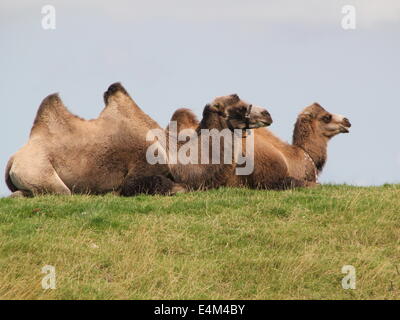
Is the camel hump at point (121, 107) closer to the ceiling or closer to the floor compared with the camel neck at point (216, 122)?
closer to the ceiling

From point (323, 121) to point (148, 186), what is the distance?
4360 mm

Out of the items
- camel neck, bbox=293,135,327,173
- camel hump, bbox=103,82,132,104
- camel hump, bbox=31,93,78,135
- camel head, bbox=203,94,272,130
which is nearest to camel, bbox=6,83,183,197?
camel hump, bbox=31,93,78,135

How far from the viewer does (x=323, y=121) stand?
17.6 meters

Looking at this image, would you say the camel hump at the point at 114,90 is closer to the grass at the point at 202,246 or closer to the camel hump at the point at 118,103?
the camel hump at the point at 118,103

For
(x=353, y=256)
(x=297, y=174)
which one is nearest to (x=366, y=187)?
(x=297, y=174)

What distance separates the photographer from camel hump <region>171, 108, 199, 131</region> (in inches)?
640

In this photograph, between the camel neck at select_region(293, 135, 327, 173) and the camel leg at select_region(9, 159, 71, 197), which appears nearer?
the camel leg at select_region(9, 159, 71, 197)

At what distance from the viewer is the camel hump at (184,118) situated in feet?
53.3

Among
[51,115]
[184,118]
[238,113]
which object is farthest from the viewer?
[184,118]

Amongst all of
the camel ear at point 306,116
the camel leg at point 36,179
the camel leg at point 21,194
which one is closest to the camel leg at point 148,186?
the camel leg at point 36,179

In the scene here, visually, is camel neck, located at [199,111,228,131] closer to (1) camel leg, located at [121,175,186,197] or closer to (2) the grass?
(1) camel leg, located at [121,175,186,197]

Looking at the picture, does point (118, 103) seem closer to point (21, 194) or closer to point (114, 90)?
point (114, 90)

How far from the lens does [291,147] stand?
17.2 meters

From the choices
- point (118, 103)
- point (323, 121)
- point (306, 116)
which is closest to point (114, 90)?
point (118, 103)
